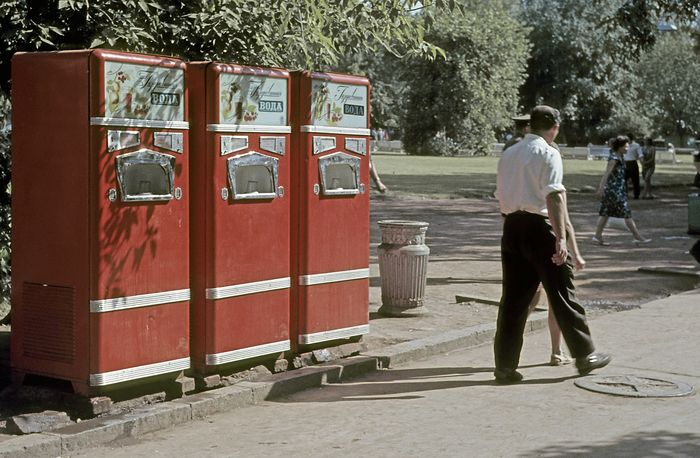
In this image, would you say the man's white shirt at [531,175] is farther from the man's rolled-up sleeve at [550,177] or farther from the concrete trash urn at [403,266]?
the concrete trash urn at [403,266]

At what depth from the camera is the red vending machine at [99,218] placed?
5207mm

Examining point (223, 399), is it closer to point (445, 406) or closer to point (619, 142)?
point (445, 406)

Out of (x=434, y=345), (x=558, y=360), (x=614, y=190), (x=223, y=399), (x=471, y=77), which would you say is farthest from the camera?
(x=471, y=77)

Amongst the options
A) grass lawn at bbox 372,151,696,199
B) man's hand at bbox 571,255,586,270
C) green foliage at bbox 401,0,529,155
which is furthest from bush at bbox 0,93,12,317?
green foliage at bbox 401,0,529,155

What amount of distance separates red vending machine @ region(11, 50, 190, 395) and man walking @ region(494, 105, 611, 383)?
2303 millimetres

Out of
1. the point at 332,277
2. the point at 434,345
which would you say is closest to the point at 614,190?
the point at 434,345

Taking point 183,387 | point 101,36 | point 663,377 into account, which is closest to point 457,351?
point 663,377

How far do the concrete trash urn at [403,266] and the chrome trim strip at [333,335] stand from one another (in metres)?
1.39

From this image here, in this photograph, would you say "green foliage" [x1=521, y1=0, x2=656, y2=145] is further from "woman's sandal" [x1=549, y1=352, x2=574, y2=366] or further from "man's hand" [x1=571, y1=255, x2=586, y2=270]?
"man's hand" [x1=571, y1=255, x2=586, y2=270]

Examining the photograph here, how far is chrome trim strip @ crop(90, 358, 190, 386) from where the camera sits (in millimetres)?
5219

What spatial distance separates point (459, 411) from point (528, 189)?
64.7 inches

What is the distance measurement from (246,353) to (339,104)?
2084 millimetres

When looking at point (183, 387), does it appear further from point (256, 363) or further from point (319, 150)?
point (319, 150)

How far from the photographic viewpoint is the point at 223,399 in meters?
5.69
